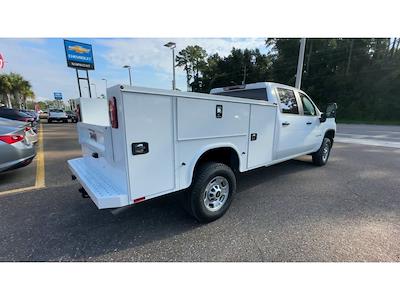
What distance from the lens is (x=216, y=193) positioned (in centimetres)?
293

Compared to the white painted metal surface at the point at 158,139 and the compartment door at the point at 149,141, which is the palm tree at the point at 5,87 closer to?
the white painted metal surface at the point at 158,139

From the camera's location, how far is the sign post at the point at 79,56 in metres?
19.0

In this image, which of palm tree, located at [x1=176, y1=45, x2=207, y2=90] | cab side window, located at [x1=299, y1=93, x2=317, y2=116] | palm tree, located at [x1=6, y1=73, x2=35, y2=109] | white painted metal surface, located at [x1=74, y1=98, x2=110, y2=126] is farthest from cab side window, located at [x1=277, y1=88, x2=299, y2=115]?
palm tree, located at [x1=6, y1=73, x2=35, y2=109]

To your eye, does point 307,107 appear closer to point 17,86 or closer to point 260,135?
point 260,135

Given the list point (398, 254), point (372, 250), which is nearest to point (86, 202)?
point (372, 250)

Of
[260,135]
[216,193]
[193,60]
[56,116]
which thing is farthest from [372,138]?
[193,60]

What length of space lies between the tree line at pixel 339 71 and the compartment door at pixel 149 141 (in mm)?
30891

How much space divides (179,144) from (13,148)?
12.7 ft

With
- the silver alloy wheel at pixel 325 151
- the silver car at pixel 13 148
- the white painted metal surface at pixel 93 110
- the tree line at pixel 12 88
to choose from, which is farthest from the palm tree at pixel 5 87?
the silver alloy wheel at pixel 325 151

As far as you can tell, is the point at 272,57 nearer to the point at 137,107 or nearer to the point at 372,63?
the point at 372,63

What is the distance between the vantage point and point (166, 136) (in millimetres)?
2229

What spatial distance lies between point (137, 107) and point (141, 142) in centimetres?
35

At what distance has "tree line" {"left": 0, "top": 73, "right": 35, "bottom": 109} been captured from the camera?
152 feet

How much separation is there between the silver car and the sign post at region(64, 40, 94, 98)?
679 inches
